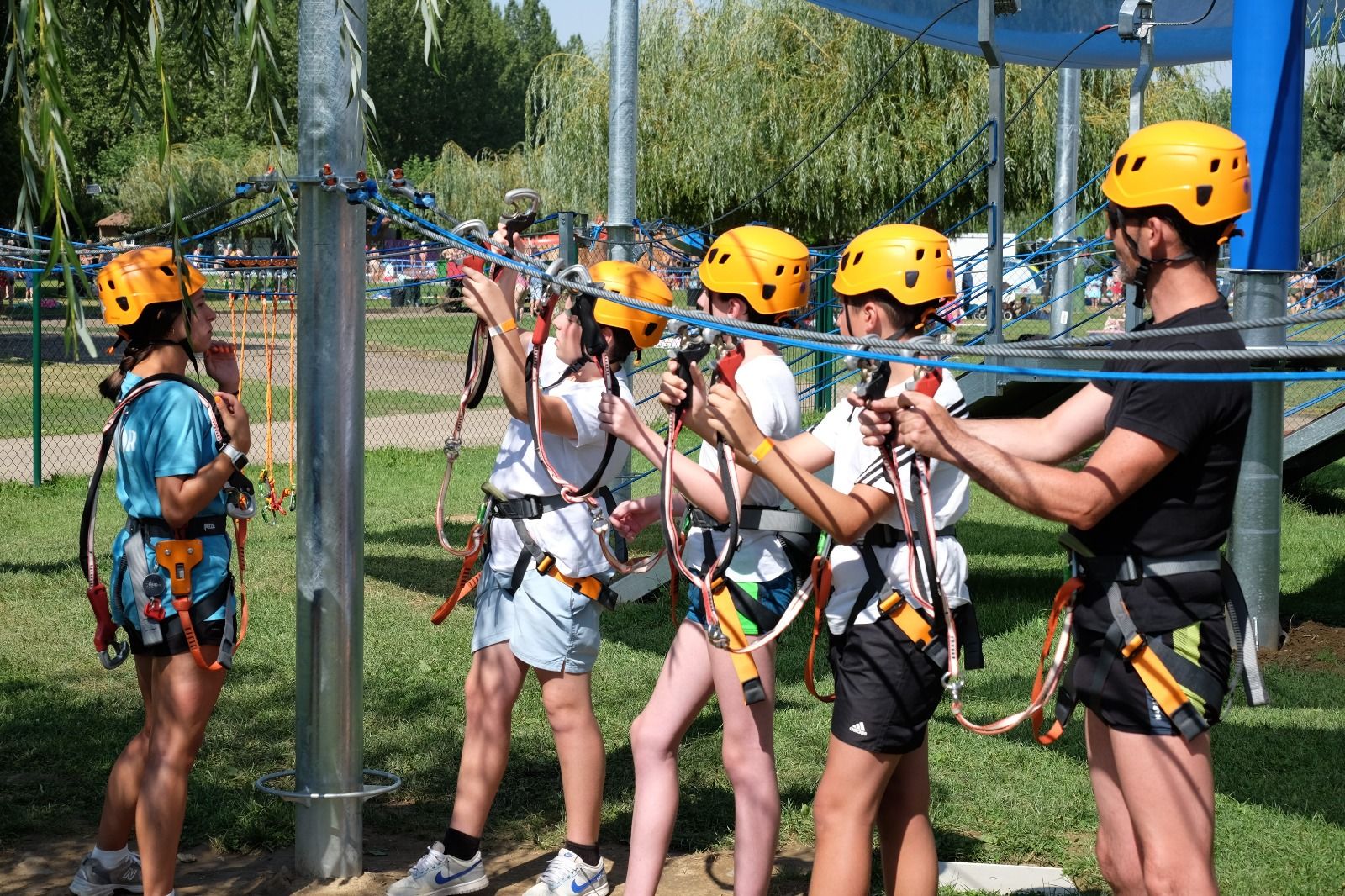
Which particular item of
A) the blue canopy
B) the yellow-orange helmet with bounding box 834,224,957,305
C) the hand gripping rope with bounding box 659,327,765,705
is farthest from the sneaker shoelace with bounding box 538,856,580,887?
the blue canopy

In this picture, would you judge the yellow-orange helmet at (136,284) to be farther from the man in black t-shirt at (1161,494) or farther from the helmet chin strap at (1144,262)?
the helmet chin strap at (1144,262)

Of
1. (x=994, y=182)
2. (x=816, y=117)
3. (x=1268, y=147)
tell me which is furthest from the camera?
(x=816, y=117)

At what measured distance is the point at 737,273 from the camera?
393 centimetres

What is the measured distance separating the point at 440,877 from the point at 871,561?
1.89 meters

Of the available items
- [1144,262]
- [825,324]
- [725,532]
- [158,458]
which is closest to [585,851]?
[725,532]

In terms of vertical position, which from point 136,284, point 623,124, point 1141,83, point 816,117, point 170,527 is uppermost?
point 816,117

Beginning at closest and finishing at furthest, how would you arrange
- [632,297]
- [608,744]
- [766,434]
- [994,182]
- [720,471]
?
[720,471] → [766,434] → [632,297] → [608,744] → [994,182]

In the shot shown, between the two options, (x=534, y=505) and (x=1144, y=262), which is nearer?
(x=1144, y=262)

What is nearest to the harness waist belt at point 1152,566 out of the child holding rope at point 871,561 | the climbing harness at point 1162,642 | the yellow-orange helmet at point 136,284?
the climbing harness at point 1162,642

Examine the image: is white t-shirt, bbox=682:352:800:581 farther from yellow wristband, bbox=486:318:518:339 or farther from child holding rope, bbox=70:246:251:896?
child holding rope, bbox=70:246:251:896

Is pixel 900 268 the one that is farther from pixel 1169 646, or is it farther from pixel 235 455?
pixel 235 455

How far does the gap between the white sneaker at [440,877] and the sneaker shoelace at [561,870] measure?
0.23m

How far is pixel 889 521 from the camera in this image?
3.54 m

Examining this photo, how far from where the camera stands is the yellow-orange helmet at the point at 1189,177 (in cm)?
304
